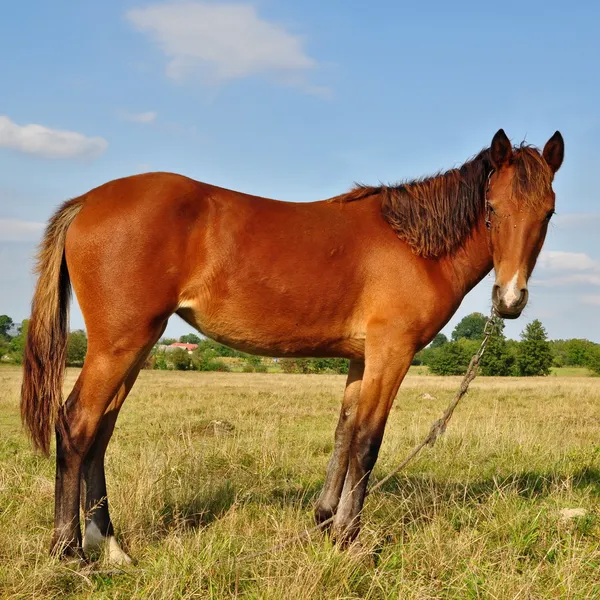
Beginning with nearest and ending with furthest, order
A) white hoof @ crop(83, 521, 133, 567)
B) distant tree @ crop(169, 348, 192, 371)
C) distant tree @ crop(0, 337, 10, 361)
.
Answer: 1. white hoof @ crop(83, 521, 133, 567)
2. distant tree @ crop(169, 348, 192, 371)
3. distant tree @ crop(0, 337, 10, 361)

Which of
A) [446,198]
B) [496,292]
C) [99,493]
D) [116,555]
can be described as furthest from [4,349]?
[496,292]

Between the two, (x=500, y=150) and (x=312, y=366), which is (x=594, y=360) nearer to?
(x=312, y=366)

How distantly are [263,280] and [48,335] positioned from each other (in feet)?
5.15

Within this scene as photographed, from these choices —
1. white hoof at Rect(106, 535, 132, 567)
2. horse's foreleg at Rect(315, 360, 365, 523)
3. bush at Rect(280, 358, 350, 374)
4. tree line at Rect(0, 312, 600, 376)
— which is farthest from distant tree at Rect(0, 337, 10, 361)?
horse's foreleg at Rect(315, 360, 365, 523)

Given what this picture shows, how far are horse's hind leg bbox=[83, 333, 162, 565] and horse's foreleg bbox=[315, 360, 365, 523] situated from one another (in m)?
1.57

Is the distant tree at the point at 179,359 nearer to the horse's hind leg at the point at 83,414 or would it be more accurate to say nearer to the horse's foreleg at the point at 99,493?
the horse's foreleg at the point at 99,493

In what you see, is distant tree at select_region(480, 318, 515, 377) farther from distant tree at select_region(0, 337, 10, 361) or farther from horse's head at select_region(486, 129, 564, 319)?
horse's head at select_region(486, 129, 564, 319)

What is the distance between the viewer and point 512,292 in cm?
419

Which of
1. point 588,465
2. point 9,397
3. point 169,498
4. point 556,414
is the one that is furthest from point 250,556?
point 9,397

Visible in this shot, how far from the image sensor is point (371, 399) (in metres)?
4.26

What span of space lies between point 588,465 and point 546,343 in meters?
55.9

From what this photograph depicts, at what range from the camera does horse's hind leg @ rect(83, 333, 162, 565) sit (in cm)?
413

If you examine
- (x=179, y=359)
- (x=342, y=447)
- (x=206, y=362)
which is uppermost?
(x=342, y=447)

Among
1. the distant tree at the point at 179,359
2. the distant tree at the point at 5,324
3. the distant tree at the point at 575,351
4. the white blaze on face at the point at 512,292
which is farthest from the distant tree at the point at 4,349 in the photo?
the distant tree at the point at 575,351
